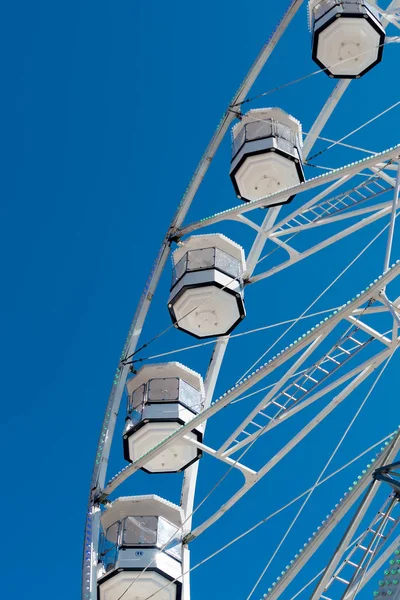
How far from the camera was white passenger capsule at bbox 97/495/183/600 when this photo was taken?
52.3ft

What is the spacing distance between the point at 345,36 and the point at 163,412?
24.7 feet

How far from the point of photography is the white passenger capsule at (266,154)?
19047 mm

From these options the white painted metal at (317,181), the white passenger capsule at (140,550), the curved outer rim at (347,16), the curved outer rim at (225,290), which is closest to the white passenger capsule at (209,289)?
the curved outer rim at (225,290)

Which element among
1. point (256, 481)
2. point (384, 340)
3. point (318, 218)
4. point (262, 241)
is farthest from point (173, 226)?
point (384, 340)

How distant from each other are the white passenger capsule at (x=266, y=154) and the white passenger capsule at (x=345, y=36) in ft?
4.24

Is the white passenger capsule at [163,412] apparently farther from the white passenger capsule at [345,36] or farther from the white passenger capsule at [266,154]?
the white passenger capsule at [345,36]

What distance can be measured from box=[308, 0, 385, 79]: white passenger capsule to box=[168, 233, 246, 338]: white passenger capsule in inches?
149

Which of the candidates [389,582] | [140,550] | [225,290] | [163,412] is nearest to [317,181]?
[225,290]

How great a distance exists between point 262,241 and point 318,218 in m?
1.68

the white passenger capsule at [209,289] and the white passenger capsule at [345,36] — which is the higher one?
the white passenger capsule at [345,36]

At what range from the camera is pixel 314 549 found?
39.1 feet

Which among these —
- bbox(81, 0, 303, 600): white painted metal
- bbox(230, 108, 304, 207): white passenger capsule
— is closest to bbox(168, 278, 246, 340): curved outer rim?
bbox(81, 0, 303, 600): white painted metal

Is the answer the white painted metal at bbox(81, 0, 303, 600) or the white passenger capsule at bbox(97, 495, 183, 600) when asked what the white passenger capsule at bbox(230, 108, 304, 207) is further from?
the white passenger capsule at bbox(97, 495, 183, 600)

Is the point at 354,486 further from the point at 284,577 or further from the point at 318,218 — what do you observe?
the point at 318,218
